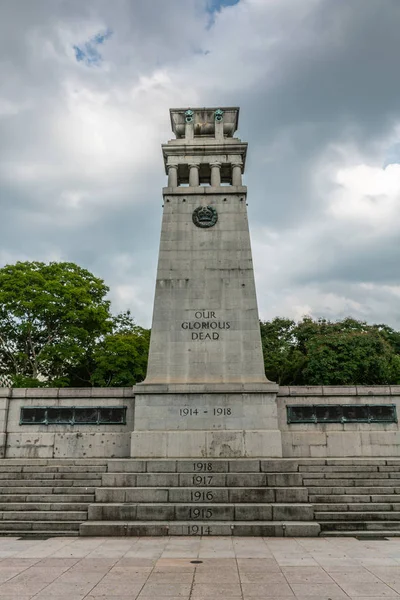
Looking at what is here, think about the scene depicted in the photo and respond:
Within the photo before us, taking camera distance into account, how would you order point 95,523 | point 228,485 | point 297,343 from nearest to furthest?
point 95,523, point 228,485, point 297,343

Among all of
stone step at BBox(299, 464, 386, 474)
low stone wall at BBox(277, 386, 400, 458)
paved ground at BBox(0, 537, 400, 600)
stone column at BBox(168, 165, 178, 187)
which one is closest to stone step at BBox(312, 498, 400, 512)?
paved ground at BBox(0, 537, 400, 600)

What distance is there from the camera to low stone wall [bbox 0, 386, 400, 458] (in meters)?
16.1

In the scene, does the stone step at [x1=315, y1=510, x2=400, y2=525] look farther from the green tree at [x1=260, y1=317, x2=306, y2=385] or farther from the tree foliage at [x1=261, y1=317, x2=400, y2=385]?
the green tree at [x1=260, y1=317, x2=306, y2=385]

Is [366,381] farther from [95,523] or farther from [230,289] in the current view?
[95,523]

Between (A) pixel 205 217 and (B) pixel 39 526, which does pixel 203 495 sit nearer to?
(B) pixel 39 526

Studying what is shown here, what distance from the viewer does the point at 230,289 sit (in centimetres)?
1705

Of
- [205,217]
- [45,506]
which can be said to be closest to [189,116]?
[205,217]

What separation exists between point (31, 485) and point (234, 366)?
292 inches

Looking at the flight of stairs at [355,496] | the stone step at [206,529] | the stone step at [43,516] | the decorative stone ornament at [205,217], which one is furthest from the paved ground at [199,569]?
the decorative stone ornament at [205,217]

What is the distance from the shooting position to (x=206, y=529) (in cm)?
1117

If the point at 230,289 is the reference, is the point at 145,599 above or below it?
below

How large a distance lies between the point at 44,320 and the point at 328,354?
19.6 m

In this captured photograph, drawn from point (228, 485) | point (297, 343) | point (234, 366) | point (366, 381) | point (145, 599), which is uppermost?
point (297, 343)

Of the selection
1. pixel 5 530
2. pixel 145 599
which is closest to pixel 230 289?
pixel 5 530
